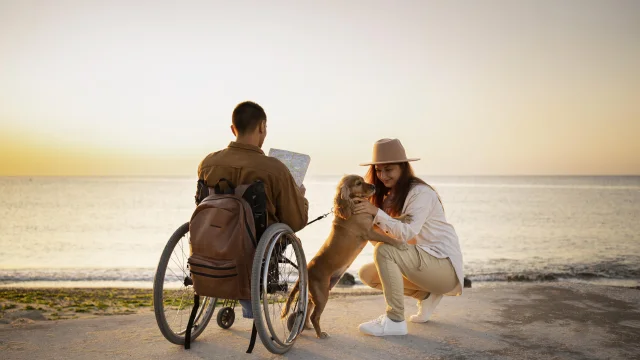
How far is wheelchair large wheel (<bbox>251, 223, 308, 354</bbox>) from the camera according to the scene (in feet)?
9.84

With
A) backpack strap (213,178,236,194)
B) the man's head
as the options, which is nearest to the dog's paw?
the man's head

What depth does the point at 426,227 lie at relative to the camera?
4211 mm

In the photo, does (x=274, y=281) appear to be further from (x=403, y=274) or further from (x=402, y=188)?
(x=402, y=188)

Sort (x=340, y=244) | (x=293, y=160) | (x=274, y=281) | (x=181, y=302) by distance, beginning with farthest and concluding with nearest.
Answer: (x=340, y=244) → (x=293, y=160) → (x=181, y=302) → (x=274, y=281)

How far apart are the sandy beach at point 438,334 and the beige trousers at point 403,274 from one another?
30 centimetres

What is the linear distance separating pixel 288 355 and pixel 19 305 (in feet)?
20.1

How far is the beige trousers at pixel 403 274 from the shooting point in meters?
3.92

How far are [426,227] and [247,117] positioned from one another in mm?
1821

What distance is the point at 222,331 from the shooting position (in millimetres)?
4113

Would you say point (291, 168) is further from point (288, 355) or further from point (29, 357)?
→ point (29, 357)

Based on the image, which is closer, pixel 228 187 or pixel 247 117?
pixel 228 187

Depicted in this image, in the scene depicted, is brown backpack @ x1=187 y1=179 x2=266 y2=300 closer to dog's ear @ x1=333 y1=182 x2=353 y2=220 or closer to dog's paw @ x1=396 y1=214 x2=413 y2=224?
dog's ear @ x1=333 y1=182 x2=353 y2=220

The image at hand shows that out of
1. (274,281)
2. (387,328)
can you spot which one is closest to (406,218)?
(387,328)

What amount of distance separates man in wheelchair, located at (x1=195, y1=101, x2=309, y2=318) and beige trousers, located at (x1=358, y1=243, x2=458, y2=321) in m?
0.89
